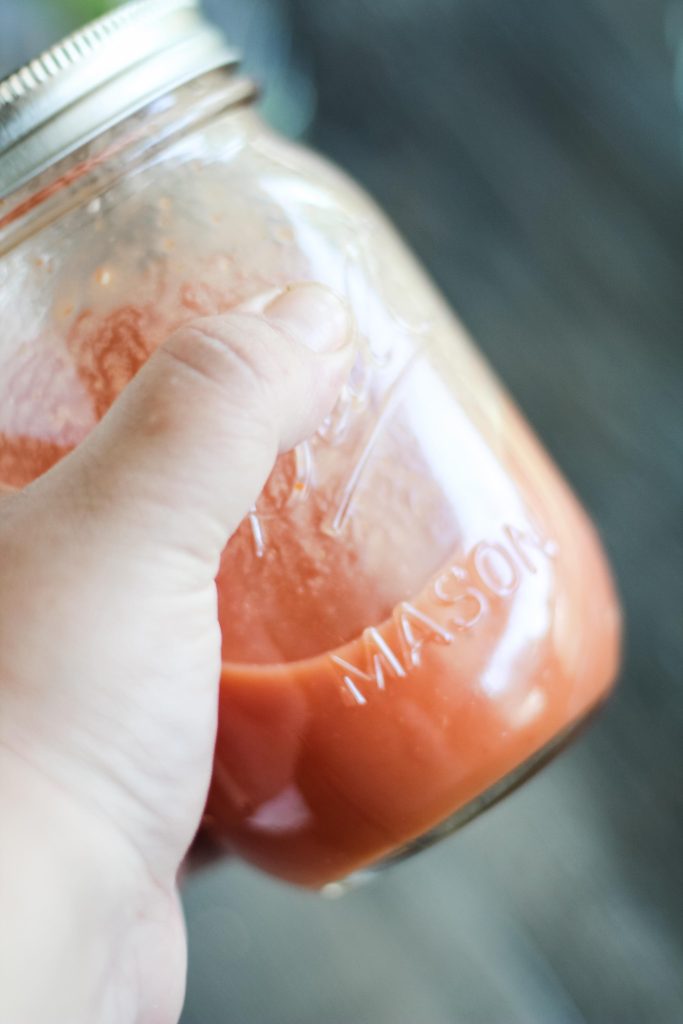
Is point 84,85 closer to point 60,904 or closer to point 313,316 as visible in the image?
point 313,316

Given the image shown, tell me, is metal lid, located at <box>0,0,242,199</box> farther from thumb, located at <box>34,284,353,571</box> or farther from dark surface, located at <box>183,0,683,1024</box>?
dark surface, located at <box>183,0,683,1024</box>

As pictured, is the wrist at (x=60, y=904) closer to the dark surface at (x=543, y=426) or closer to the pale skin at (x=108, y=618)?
the pale skin at (x=108, y=618)

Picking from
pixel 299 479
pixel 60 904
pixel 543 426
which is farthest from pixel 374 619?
pixel 543 426

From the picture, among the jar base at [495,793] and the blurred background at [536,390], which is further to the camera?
the blurred background at [536,390]

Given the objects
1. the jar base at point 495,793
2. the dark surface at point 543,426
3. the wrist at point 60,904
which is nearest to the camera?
the wrist at point 60,904

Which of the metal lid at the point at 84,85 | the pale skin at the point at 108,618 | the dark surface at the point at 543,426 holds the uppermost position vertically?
the metal lid at the point at 84,85

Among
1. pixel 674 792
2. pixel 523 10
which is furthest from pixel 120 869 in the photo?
pixel 523 10

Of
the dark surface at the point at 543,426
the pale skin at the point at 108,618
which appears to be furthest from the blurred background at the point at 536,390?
the pale skin at the point at 108,618

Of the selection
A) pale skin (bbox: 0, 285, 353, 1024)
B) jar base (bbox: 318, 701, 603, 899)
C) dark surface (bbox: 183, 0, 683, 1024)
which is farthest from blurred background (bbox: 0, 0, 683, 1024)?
pale skin (bbox: 0, 285, 353, 1024)

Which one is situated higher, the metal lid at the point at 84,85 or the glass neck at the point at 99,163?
the metal lid at the point at 84,85
